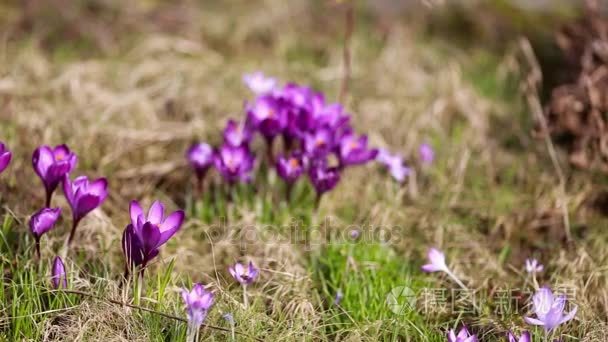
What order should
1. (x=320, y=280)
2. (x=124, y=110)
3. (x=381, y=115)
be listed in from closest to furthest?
(x=320, y=280) → (x=124, y=110) → (x=381, y=115)

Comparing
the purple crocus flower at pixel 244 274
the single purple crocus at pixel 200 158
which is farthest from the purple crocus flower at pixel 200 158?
the purple crocus flower at pixel 244 274

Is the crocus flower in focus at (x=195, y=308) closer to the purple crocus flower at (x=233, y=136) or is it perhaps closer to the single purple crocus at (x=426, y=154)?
the purple crocus flower at (x=233, y=136)

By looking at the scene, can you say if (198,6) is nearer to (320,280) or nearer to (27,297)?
(320,280)

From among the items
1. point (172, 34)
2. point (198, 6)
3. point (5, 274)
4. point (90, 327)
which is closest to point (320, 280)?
point (90, 327)

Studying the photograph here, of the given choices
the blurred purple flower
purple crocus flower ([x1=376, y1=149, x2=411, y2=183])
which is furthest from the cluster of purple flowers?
the blurred purple flower

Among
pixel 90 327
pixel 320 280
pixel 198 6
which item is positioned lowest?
pixel 320 280

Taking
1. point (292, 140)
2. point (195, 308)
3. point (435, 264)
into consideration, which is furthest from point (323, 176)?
point (195, 308)

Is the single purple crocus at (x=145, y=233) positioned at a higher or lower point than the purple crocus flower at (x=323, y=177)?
higher
